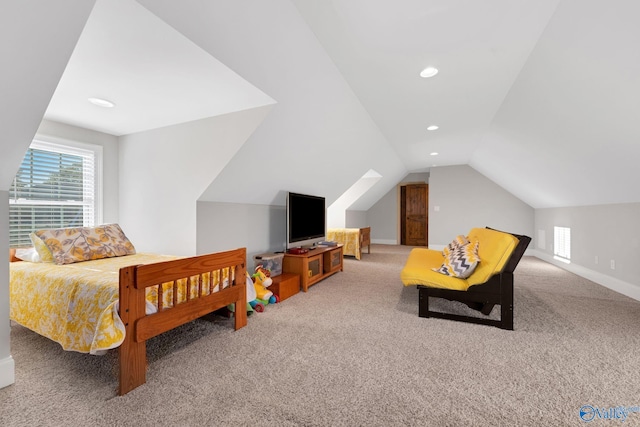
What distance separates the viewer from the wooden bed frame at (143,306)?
1.48 metres

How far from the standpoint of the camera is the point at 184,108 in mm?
2422

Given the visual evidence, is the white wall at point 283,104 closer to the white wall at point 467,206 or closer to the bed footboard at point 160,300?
the bed footboard at point 160,300

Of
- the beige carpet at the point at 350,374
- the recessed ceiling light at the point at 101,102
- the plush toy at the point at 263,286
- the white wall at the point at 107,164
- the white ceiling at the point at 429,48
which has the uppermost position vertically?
the white ceiling at the point at 429,48

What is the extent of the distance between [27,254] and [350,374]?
2798 mm

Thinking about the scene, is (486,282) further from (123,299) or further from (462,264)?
(123,299)

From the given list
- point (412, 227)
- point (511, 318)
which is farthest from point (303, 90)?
point (412, 227)

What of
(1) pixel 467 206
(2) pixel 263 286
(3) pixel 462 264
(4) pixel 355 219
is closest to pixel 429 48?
(3) pixel 462 264

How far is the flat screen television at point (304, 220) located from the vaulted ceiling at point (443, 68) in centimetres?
141

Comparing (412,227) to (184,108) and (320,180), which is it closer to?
(320,180)

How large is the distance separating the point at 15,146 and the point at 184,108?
48.0 inches

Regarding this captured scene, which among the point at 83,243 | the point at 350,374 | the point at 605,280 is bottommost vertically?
the point at 350,374

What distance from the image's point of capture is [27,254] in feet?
7.68

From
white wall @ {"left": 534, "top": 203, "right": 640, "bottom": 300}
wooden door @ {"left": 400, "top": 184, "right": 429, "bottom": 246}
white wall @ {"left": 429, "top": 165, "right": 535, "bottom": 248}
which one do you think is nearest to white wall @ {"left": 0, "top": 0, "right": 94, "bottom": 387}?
white wall @ {"left": 534, "top": 203, "right": 640, "bottom": 300}

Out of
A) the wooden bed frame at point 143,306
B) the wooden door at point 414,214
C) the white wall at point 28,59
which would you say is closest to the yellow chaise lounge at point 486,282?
the wooden bed frame at point 143,306
